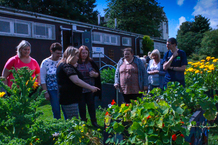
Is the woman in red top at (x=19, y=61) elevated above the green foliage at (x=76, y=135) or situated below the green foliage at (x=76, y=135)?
above

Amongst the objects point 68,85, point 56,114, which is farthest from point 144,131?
point 56,114

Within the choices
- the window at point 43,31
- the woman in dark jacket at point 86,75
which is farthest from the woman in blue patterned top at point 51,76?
the window at point 43,31

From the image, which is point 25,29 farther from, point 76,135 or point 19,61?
point 76,135

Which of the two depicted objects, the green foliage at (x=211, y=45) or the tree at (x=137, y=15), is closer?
the green foliage at (x=211, y=45)

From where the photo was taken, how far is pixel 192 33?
42.1 m

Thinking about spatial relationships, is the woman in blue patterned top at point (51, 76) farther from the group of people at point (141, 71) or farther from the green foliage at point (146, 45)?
the green foliage at point (146, 45)

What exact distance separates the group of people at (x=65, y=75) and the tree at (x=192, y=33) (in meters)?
37.8

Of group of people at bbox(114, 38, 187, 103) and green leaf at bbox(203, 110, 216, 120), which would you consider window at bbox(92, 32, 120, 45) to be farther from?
green leaf at bbox(203, 110, 216, 120)

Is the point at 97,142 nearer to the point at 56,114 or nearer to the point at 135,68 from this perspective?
the point at 56,114

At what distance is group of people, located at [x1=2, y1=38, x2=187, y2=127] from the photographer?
311cm

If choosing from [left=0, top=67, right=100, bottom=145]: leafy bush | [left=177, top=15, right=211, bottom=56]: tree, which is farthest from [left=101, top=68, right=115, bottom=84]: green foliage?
[left=177, top=15, right=211, bottom=56]: tree

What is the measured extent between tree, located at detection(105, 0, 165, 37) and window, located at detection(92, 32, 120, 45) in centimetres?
1412

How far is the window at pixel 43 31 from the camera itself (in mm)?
9952

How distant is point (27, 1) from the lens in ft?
81.6
